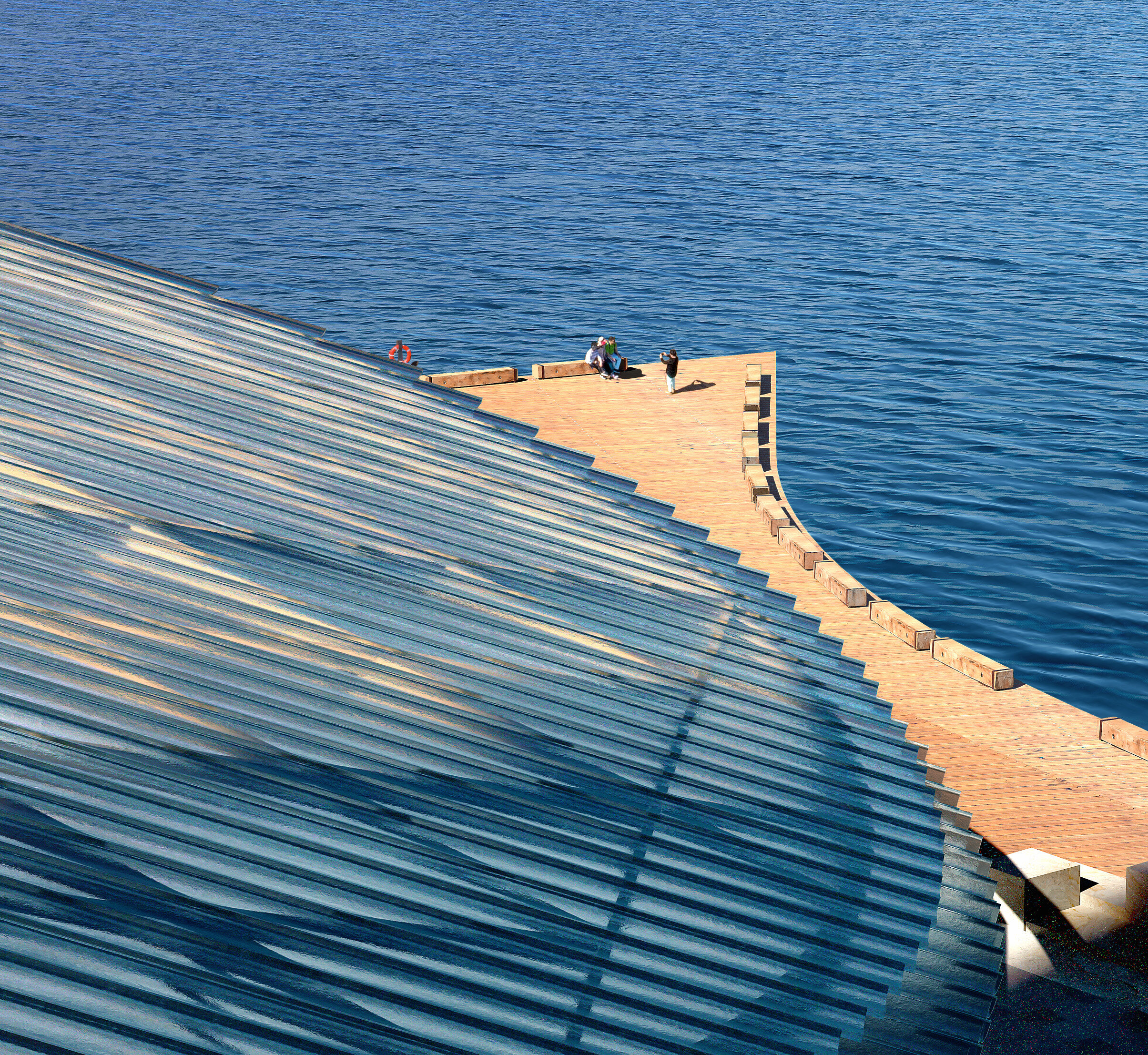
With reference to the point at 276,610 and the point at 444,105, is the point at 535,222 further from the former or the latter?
the point at 276,610

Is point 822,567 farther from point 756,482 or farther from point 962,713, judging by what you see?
point 962,713

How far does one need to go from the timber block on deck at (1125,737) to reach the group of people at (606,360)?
73.7 feet

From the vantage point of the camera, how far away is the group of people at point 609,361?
3834 centimetres

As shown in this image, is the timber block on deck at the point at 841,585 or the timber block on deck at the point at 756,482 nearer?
the timber block on deck at the point at 841,585

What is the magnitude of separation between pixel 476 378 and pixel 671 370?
6144mm

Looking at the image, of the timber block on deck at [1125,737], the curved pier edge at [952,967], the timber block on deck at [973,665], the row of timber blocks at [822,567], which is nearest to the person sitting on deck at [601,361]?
the row of timber blocks at [822,567]

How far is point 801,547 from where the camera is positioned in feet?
84.5

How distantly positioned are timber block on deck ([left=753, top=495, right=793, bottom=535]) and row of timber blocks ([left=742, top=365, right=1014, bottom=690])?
0.02 m

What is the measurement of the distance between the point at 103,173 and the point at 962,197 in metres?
53.6

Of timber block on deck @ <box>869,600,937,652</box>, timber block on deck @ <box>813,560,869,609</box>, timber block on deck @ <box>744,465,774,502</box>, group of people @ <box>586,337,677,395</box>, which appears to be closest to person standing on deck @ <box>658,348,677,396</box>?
group of people @ <box>586,337,677,395</box>

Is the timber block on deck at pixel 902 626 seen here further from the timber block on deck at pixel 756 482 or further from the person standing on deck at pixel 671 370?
the person standing on deck at pixel 671 370

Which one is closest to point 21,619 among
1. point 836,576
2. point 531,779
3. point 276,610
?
point 276,610

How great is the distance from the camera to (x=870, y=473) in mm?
40469

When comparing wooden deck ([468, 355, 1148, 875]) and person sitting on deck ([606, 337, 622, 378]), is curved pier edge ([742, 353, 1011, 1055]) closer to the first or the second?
wooden deck ([468, 355, 1148, 875])
